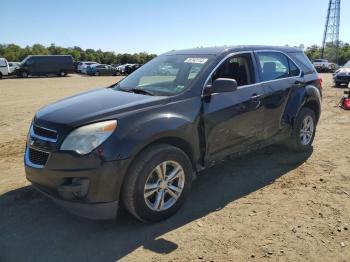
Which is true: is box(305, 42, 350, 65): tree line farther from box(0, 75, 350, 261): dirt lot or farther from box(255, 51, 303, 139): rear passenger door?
box(0, 75, 350, 261): dirt lot

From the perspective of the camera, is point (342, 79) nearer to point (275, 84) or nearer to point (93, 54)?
point (275, 84)

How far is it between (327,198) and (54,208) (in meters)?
3.25

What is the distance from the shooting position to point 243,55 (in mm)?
5215

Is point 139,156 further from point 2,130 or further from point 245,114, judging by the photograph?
point 2,130

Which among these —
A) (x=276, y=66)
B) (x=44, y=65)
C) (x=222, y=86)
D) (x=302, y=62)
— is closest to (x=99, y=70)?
(x=44, y=65)

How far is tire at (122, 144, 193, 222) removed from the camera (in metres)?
3.79

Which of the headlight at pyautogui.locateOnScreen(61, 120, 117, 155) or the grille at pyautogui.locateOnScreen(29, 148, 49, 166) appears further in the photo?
the grille at pyautogui.locateOnScreen(29, 148, 49, 166)

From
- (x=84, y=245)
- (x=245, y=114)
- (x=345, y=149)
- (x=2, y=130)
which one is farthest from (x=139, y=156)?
(x=2, y=130)

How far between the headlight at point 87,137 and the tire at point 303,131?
3545 mm

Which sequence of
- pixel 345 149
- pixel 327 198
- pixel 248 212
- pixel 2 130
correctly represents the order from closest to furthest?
pixel 248 212 → pixel 327 198 → pixel 345 149 → pixel 2 130

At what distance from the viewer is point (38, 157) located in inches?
154

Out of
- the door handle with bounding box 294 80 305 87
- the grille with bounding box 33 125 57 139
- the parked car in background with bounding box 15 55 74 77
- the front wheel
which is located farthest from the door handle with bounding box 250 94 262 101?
the front wheel

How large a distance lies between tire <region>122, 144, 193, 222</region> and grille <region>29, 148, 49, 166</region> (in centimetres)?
83

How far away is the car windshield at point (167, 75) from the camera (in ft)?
15.1
